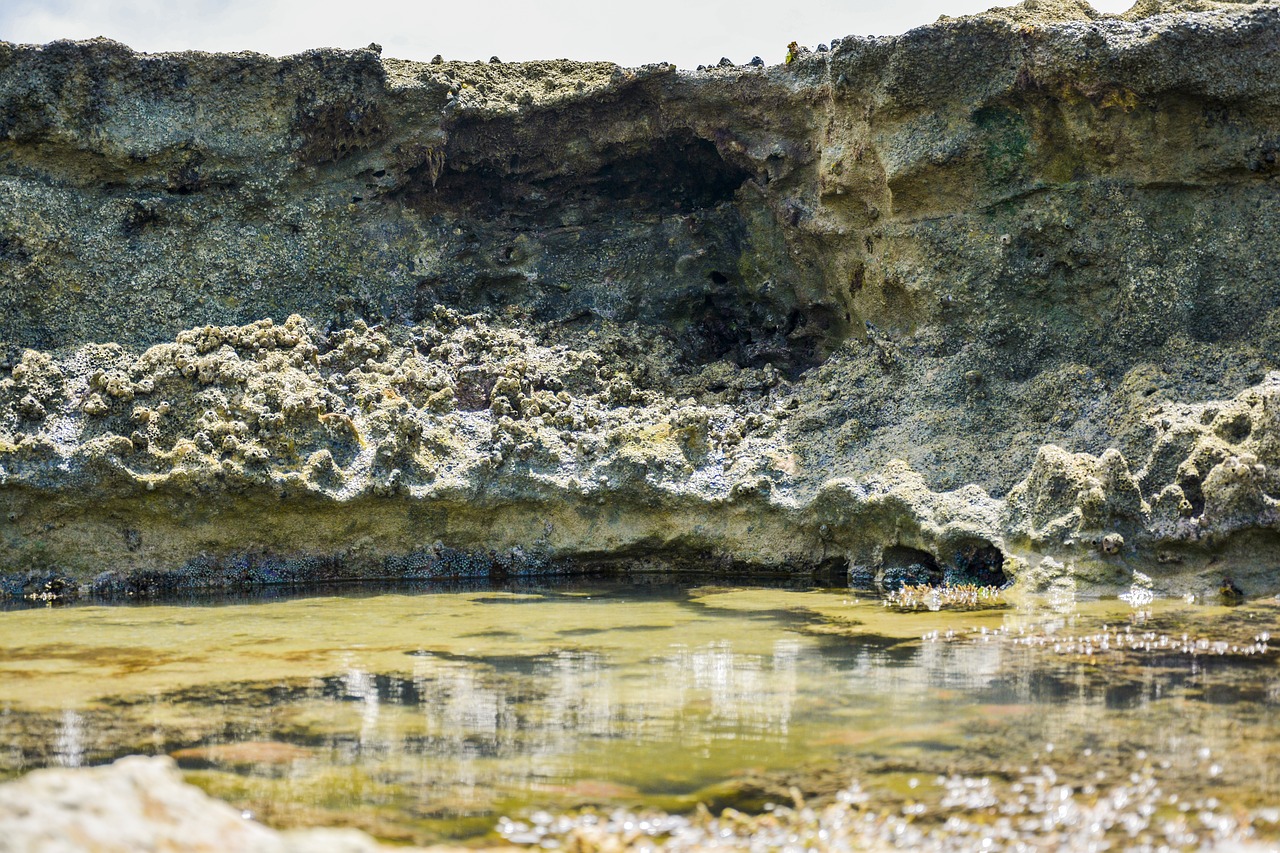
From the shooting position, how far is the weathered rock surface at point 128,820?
213 cm

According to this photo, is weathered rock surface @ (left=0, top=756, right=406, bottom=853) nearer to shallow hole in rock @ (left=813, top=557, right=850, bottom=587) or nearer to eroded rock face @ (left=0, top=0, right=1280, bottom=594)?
eroded rock face @ (left=0, top=0, right=1280, bottom=594)

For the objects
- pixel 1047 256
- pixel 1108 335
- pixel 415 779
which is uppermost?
pixel 1047 256

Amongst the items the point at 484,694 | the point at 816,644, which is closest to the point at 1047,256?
the point at 816,644

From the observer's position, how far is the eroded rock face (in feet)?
24.0

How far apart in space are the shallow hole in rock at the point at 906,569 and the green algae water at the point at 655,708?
696mm

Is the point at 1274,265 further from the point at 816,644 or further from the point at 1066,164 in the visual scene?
the point at 816,644

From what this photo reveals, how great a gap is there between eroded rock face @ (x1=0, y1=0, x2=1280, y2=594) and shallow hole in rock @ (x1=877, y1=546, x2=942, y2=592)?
42 mm

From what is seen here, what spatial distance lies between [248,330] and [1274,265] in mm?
6575

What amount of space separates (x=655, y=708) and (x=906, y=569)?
3255 mm

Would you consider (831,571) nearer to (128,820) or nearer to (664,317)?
(664,317)

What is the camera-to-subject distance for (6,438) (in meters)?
7.46

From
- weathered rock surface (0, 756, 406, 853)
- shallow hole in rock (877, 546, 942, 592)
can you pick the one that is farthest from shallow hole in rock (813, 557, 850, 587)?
weathered rock surface (0, 756, 406, 853)

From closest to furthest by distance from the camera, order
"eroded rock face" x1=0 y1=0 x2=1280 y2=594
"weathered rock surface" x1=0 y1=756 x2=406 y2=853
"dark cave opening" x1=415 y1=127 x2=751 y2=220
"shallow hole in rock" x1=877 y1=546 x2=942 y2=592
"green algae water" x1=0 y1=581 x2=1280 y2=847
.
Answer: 1. "weathered rock surface" x1=0 y1=756 x2=406 y2=853
2. "green algae water" x1=0 y1=581 x2=1280 y2=847
3. "shallow hole in rock" x1=877 y1=546 x2=942 y2=592
4. "eroded rock face" x1=0 y1=0 x2=1280 y2=594
5. "dark cave opening" x1=415 y1=127 x2=751 y2=220

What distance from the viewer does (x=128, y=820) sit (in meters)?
2.23
